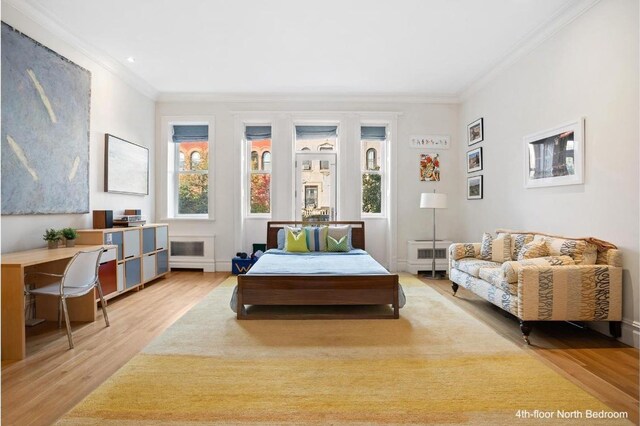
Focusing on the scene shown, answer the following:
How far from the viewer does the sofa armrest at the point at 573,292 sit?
2.83 m

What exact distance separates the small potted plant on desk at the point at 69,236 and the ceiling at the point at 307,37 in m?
2.18

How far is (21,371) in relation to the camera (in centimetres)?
234

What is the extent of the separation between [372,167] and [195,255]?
350 cm

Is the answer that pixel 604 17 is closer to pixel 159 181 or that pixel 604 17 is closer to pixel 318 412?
pixel 318 412

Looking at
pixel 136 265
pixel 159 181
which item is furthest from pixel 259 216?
pixel 136 265

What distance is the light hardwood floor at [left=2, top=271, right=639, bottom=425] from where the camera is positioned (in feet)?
6.53

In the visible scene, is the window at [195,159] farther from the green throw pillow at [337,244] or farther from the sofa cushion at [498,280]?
the sofa cushion at [498,280]

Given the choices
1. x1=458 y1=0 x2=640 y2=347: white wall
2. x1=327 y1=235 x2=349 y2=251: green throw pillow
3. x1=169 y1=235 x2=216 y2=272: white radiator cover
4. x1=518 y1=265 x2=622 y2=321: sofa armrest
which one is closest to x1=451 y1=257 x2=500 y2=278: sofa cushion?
x1=458 y1=0 x2=640 y2=347: white wall

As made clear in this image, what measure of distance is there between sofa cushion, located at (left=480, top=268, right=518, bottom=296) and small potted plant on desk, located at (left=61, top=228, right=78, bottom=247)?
14.0 feet

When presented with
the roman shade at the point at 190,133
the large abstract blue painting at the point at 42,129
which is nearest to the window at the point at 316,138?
the roman shade at the point at 190,133

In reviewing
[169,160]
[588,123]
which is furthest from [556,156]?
[169,160]

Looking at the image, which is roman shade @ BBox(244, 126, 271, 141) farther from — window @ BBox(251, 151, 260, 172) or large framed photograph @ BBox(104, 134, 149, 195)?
large framed photograph @ BBox(104, 134, 149, 195)

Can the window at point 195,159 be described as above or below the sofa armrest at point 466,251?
above

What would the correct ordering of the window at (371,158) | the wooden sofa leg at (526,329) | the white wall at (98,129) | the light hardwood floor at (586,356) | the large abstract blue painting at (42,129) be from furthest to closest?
the window at (371,158) → the white wall at (98,129) → the large abstract blue painting at (42,129) → the wooden sofa leg at (526,329) → the light hardwood floor at (586,356)
